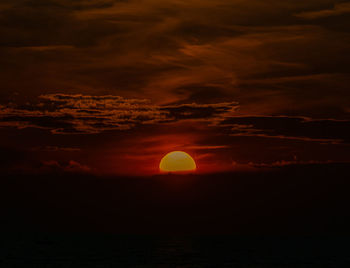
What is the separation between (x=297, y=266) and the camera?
140625 mm

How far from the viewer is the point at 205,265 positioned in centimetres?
14325

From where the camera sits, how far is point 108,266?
13488 centimetres

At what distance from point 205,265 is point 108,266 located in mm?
23804

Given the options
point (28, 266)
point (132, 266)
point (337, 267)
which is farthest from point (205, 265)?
point (28, 266)

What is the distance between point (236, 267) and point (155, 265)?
18.4 meters

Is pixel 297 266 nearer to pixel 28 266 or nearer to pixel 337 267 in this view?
pixel 337 267

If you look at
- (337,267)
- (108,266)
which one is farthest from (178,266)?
(337,267)

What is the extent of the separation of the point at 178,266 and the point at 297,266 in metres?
Answer: 28.1

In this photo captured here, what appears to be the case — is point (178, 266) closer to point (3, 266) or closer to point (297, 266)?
point (297, 266)

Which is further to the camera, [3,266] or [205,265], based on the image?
[205,265]

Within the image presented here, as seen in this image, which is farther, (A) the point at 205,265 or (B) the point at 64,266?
(A) the point at 205,265

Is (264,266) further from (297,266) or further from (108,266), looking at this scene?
(108,266)

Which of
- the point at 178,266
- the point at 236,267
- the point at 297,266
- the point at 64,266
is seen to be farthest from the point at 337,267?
the point at 64,266

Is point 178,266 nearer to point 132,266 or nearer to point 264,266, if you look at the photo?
point 132,266
